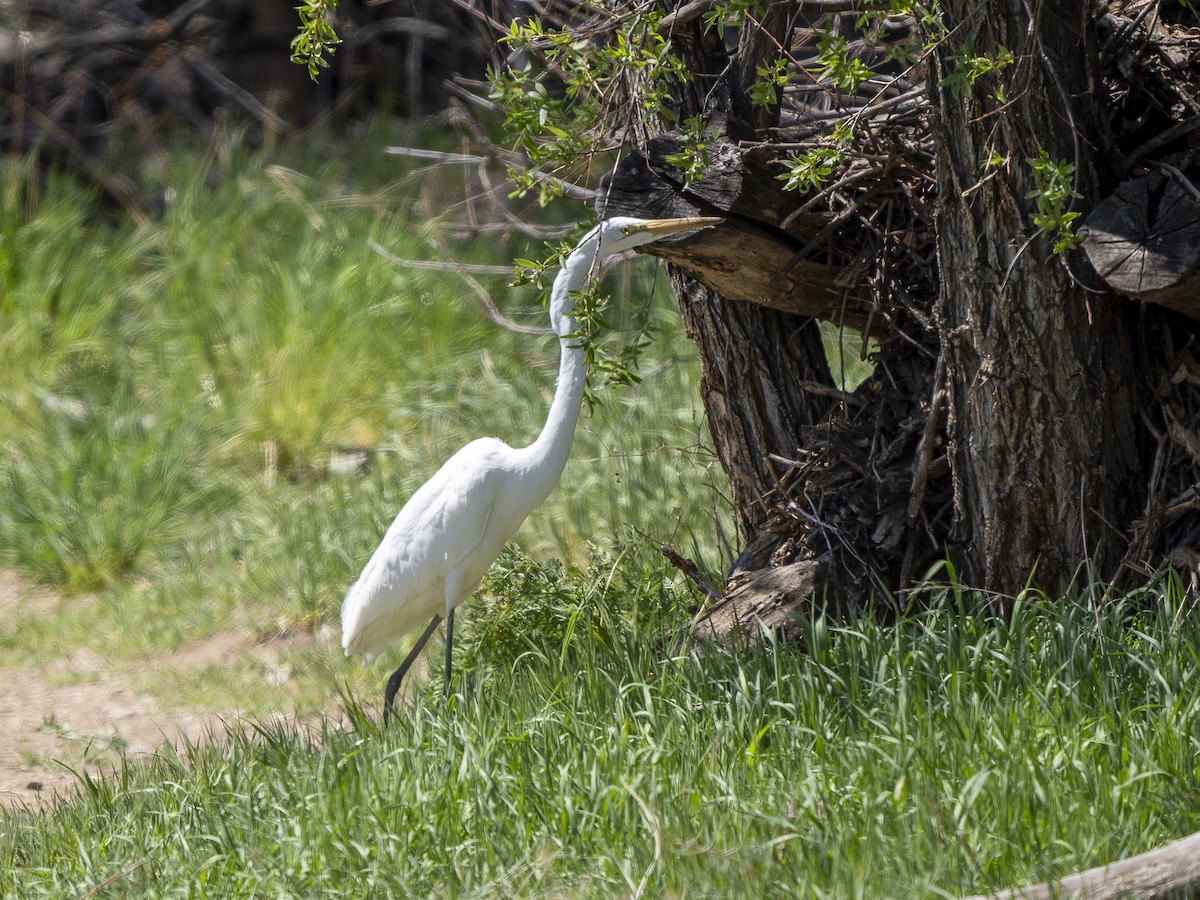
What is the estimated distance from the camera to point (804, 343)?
4.08 meters

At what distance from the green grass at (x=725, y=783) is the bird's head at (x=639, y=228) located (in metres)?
1.10

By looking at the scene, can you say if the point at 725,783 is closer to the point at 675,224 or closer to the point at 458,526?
the point at 675,224

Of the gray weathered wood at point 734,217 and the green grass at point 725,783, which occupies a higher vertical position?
the gray weathered wood at point 734,217

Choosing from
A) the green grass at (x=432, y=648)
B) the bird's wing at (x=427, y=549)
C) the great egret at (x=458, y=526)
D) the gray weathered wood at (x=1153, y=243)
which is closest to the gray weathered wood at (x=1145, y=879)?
the green grass at (x=432, y=648)

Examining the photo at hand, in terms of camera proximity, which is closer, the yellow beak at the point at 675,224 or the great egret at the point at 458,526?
the yellow beak at the point at 675,224

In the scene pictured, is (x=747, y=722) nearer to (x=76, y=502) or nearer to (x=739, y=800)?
(x=739, y=800)

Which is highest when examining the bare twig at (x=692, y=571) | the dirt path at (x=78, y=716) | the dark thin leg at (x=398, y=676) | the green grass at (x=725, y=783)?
the bare twig at (x=692, y=571)

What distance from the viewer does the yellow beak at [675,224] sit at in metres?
3.43

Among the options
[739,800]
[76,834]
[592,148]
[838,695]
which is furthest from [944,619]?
[76,834]

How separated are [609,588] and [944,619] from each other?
1.35 m

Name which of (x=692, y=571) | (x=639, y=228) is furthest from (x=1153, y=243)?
(x=692, y=571)

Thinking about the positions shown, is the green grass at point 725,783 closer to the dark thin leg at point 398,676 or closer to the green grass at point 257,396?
the dark thin leg at point 398,676

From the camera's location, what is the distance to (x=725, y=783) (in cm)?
287

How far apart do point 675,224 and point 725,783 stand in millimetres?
1417
